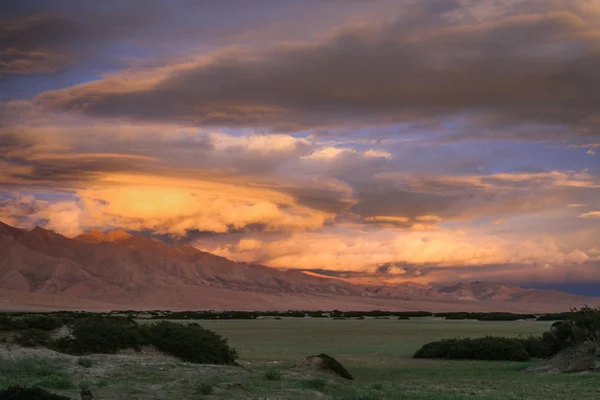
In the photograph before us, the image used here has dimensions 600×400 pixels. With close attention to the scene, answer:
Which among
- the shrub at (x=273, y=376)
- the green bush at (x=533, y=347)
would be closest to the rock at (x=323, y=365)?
the shrub at (x=273, y=376)

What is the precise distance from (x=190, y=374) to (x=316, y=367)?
559cm

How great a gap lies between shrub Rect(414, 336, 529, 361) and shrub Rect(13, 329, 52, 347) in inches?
791

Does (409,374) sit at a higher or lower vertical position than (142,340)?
lower

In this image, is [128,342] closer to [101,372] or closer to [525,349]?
[101,372]

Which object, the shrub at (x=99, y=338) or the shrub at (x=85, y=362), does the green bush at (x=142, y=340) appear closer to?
the shrub at (x=99, y=338)

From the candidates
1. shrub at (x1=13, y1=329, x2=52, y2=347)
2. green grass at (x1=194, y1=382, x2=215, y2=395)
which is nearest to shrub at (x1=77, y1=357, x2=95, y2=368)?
shrub at (x1=13, y1=329, x2=52, y2=347)

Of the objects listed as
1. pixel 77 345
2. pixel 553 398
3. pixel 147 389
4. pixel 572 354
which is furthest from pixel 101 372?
pixel 572 354

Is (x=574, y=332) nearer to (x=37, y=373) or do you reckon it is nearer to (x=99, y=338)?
(x=99, y=338)

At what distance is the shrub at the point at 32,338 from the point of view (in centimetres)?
3008

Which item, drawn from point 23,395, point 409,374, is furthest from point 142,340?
point 23,395

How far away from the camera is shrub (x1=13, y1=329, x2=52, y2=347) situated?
98.7ft

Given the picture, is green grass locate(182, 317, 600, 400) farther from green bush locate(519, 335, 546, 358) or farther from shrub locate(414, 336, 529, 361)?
green bush locate(519, 335, 546, 358)

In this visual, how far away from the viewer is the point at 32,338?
30.6 metres

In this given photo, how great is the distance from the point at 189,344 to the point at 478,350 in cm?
1633
